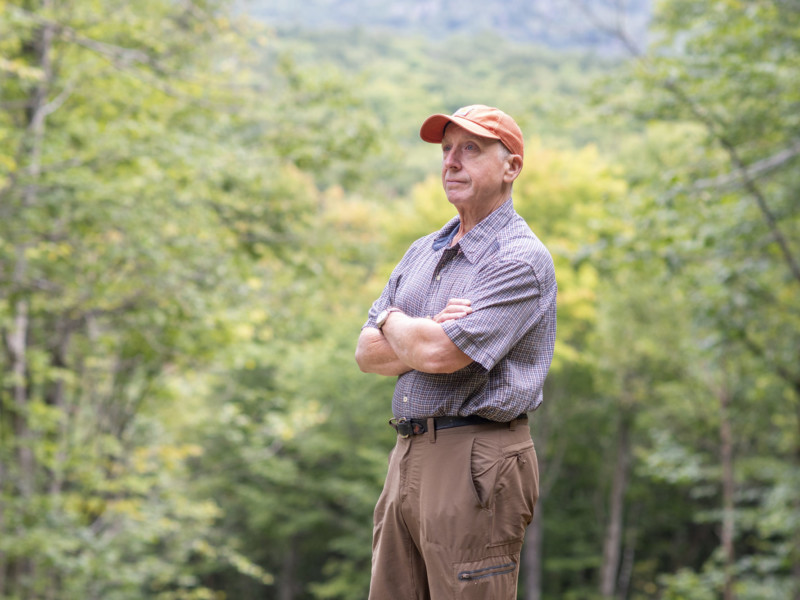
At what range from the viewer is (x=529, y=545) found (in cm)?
1938

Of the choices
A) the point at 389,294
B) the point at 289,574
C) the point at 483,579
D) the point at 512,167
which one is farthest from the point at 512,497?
the point at 289,574

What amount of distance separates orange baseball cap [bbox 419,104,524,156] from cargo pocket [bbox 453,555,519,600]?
1.08 meters

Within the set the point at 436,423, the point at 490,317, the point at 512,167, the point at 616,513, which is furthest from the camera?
the point at 616,513

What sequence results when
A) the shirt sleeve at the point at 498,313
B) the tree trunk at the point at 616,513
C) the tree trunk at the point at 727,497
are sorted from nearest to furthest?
the shirt sleeve at the point at 498,313
the tree trunk at the point at 727,497
the tree trunk at the point at 616,513

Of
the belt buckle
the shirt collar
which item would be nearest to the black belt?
the belt buckle

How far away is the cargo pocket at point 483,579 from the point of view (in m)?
2.04

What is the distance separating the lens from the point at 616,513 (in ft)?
65.2

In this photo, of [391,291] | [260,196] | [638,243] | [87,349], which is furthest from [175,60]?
[391,291]

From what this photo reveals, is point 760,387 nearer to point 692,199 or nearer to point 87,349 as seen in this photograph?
→ point 692,199

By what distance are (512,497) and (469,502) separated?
0.12 meters

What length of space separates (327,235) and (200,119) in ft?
7.65

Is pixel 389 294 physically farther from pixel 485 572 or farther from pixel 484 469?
pixel 485 572

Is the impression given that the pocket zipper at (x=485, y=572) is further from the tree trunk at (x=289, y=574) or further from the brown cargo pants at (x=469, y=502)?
the tree trunk at (x=289, y=574)

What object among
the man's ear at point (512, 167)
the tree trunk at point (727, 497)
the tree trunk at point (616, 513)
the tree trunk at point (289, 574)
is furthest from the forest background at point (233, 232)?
the tree trunk at point (289, 574)
